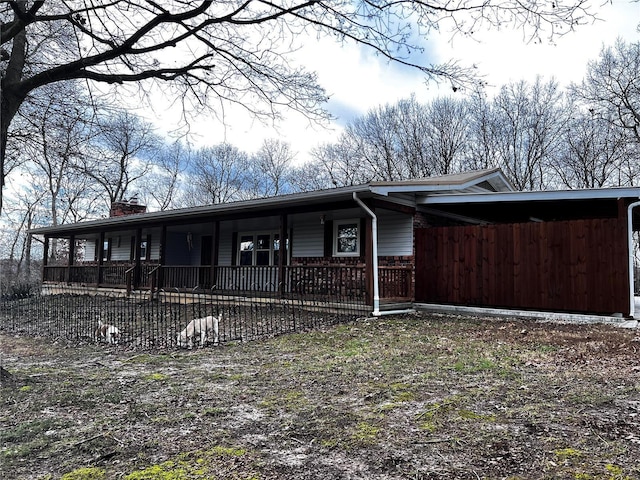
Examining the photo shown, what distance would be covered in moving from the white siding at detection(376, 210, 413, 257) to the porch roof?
23.1 inches

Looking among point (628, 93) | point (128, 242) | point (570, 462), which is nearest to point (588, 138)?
point (628, 93)

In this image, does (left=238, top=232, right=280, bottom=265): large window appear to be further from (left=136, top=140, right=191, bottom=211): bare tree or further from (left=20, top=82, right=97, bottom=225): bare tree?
(left=136, top=140, right=191, bottom=211): bare tree

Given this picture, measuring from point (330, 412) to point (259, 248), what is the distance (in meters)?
12.5

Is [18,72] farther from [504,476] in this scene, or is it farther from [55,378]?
[504,476]

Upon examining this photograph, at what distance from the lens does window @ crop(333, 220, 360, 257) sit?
41.6ft

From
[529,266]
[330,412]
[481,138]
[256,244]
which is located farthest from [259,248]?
[481,138]

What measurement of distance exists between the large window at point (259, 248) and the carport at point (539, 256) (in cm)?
569

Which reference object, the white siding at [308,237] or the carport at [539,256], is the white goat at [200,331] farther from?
the white siding at [308,237]

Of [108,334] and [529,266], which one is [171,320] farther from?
[529,266]

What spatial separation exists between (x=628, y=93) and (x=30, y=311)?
91.0ft

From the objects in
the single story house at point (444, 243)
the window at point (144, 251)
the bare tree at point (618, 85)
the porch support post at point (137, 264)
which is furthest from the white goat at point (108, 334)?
the bare tree at point (618, 85)

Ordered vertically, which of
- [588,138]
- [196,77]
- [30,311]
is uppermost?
[588,138]

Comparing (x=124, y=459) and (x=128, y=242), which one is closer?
(x=124, y=459)

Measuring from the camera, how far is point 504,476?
2525 mm
